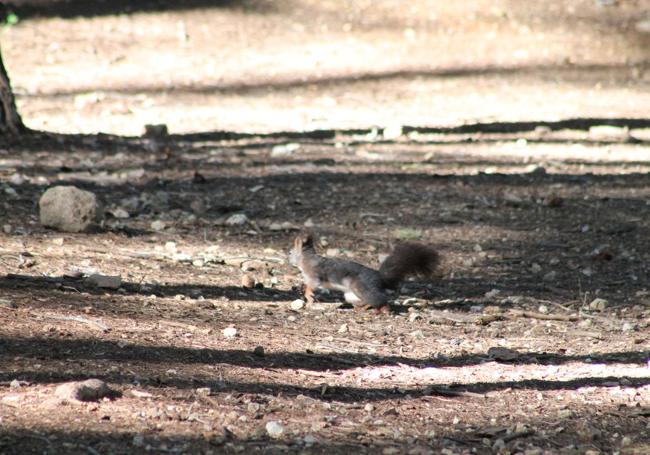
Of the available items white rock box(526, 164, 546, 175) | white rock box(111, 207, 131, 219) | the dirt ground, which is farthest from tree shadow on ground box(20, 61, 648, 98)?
white rock box(111, 207, 131, 219)

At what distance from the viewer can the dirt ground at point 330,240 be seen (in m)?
3.79

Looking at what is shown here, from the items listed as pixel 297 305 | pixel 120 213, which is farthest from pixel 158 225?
pixel 297 305

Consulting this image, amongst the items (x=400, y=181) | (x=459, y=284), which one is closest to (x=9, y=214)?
(x=459, y=284)

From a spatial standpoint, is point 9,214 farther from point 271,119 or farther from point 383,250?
point 271,119

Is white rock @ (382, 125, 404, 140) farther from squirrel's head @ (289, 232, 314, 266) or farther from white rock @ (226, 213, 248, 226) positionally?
squirrel's head @ (289, 232, 314, 266)

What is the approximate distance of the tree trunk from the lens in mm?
8539

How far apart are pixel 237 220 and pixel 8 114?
2.73m

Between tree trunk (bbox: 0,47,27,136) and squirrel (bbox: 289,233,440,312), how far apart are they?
13.0 ft

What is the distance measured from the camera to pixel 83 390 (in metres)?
3.57

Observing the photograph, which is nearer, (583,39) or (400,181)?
(400,181)

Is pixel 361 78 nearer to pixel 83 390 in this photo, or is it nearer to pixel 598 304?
pixel 598 304

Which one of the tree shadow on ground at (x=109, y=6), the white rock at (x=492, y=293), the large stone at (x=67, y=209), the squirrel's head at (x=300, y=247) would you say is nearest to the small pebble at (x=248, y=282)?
the squirrel's head at (x=300, y=247)

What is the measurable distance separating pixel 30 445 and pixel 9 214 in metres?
3.37

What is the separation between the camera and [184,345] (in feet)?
14.4
